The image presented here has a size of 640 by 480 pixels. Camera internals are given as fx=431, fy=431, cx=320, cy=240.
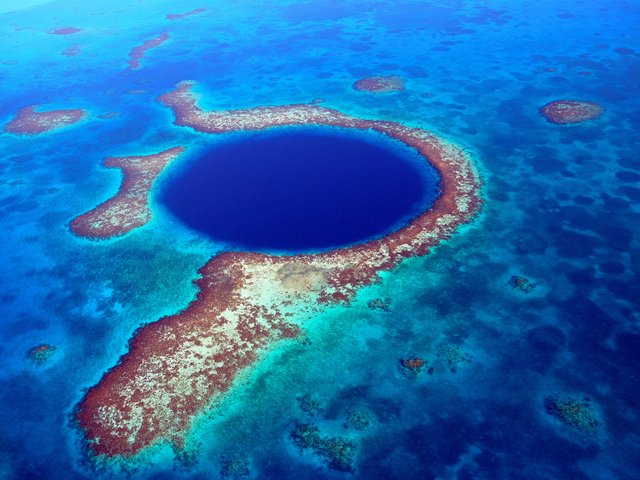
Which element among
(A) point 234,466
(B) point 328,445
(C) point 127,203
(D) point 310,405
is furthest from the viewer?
(C) point 127,203

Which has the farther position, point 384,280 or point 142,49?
point 142,49

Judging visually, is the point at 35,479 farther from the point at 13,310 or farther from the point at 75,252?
the point at 75,252

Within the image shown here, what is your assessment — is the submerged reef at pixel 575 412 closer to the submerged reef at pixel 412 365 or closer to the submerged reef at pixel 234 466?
the submerged reef at pixel 412 365

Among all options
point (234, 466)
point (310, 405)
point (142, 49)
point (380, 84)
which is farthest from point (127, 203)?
point (142, 49)

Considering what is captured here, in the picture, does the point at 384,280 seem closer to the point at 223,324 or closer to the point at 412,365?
the point at 412,365

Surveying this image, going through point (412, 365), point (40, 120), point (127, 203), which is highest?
point (40, 120)

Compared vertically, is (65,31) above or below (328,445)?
above

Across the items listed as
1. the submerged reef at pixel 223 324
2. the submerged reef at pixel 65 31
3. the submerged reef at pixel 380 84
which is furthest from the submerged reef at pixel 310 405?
the submerged reef at pixel 65 31
